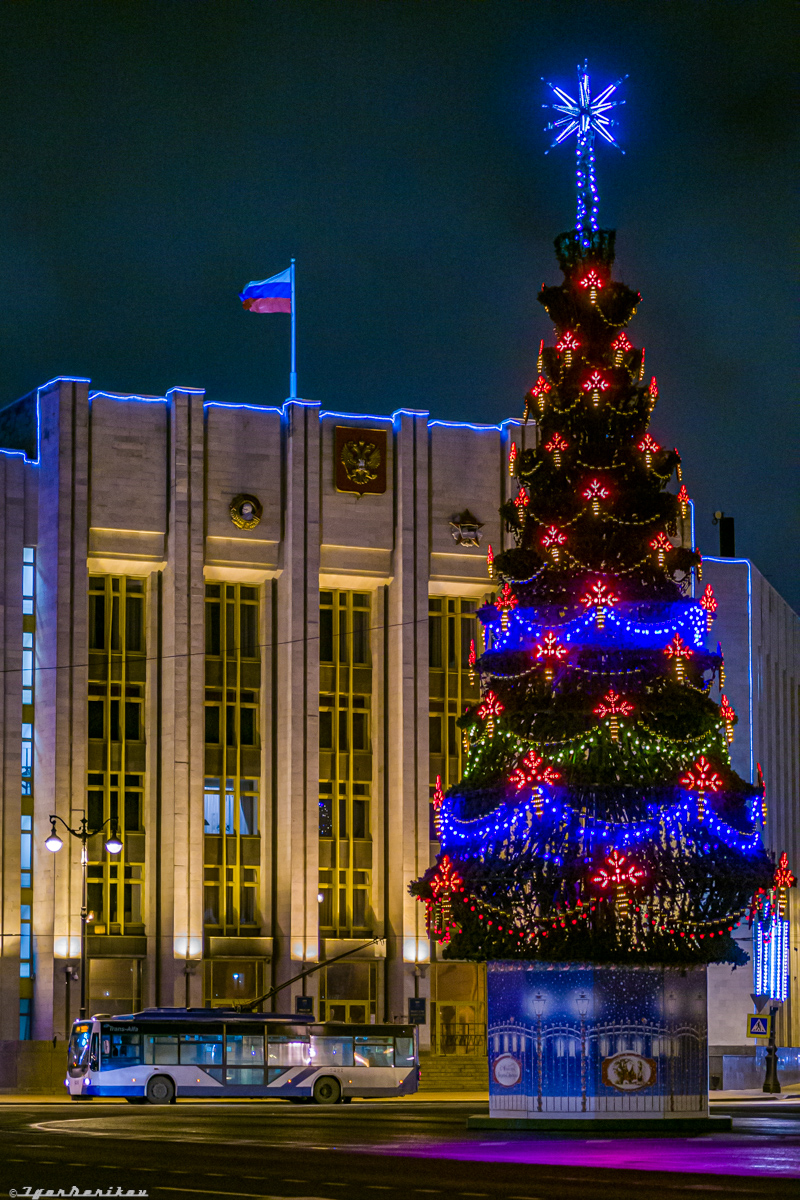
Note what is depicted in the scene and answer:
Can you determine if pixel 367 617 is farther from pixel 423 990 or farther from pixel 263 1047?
pixel 263 1047

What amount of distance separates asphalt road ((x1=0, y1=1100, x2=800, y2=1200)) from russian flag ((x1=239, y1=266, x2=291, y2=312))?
36.5 m

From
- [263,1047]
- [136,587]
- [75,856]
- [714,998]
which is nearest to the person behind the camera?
[263,1047]

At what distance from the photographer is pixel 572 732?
3102 cm

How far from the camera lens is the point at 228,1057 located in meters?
54.0

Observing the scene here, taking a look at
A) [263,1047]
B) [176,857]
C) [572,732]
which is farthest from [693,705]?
[176,857]

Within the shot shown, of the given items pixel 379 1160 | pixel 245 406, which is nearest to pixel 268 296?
pixel 245 406

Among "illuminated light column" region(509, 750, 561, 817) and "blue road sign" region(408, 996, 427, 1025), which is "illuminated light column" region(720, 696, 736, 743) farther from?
"blue road sign" region(408, 996, 427, 1025)

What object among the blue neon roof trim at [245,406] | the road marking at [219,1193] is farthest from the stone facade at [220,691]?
the road marking at [219,1193]

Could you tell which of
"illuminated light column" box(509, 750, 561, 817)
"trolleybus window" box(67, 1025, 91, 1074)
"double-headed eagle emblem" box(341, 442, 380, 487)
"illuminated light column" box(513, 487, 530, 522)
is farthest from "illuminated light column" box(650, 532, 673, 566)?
Result: "double-headed eagle emblem" box(341, 442, 380, 487)

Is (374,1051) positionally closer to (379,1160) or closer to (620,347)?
(620,347)

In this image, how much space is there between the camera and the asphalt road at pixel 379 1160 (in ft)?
65.8

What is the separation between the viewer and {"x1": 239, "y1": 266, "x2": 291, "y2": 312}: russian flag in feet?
225

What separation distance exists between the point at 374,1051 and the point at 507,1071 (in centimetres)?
2395

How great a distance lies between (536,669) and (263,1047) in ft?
85.6
